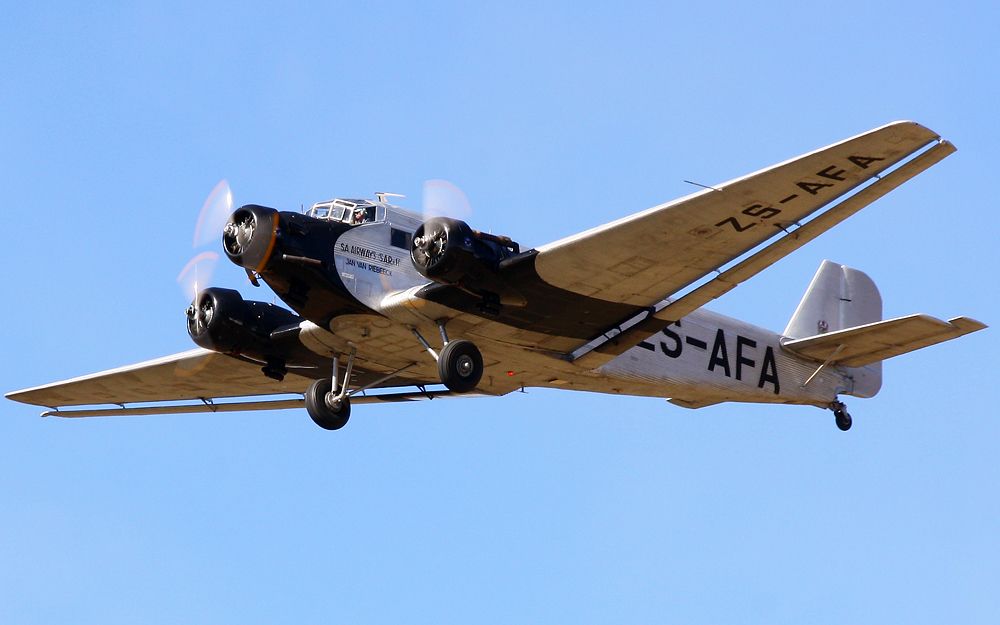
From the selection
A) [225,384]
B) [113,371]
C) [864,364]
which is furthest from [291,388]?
[864,364]

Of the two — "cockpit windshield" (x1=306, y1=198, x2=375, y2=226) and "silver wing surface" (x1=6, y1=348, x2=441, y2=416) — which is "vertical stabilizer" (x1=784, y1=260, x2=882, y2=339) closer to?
"silver wing surface" (x1=6, y1=348, x2=441, y2=416)

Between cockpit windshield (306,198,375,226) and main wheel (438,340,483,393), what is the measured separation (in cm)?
244

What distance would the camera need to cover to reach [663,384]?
2495 cm

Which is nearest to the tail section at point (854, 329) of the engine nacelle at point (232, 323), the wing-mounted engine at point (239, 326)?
the wing-mounted engine at point (239, 326)

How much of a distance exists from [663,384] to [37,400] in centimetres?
1238

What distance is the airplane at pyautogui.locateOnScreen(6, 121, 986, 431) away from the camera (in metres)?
20.2

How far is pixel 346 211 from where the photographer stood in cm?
2191

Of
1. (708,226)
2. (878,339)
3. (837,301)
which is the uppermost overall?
(837,301)

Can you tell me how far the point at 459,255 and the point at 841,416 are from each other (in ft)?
32.7

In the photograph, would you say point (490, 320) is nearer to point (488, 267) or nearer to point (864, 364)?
point (488, 267)

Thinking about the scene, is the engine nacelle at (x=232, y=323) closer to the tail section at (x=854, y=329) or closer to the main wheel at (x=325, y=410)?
the main wheel at (x=325, y=410)

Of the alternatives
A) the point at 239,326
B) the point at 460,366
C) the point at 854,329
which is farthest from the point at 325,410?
the point at 854,329

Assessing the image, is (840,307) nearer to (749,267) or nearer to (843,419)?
(843,419)

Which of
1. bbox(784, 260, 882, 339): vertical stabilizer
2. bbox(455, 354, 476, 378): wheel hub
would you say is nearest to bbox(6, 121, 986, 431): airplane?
bbox(455, 354, 476, 378): wheel hub
